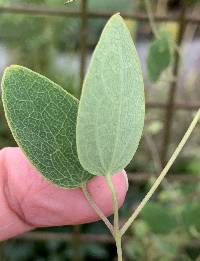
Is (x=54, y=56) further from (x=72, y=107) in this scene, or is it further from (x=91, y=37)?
(x=72, y=107)

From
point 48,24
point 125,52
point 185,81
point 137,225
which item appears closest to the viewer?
point 125,52

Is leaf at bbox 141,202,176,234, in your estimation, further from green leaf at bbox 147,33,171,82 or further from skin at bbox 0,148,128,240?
skin at bbox 0,148,128,240

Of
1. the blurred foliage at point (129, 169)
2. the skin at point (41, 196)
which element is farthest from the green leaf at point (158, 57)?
the skin at point (41, 196)

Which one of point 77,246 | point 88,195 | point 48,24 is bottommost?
point 77,246

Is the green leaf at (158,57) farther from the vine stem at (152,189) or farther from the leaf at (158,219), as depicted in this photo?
the vine stem at (152,189)

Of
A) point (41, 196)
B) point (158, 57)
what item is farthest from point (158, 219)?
point (41, 196)

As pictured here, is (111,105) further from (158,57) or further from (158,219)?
(158,219)

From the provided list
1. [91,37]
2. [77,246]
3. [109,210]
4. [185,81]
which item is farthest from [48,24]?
[109,210]
